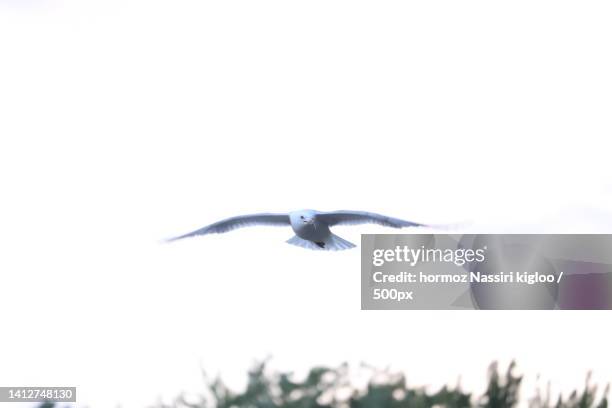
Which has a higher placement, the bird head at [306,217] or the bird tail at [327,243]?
the bird head at [306,217]

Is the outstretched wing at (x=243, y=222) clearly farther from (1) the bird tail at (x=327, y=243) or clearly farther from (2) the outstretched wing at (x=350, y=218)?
(2) the outstretched wing at (x=350, y=218)

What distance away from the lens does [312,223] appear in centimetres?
1425

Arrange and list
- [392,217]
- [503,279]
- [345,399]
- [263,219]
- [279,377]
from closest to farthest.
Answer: [279,377], [345,399], [503,279], [392,217], [263,219]

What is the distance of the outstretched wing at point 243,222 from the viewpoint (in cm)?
1437

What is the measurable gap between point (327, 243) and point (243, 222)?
4.69ft

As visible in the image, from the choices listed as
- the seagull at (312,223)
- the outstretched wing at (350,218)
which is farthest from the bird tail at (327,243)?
the outstretched wing at (350,218)

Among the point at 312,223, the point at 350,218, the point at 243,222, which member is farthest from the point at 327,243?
the point at 243,222

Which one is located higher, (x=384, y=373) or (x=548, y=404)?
(x=384, y=373)

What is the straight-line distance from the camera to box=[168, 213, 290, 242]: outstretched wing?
14.4 metres

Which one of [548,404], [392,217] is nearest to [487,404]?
[548,404]

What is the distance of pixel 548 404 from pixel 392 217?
3468 millimetres

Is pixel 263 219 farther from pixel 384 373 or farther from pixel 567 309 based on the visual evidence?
pixel 567 309

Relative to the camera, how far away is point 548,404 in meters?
13.4

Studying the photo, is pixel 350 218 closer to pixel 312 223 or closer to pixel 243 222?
pixel 312 223
